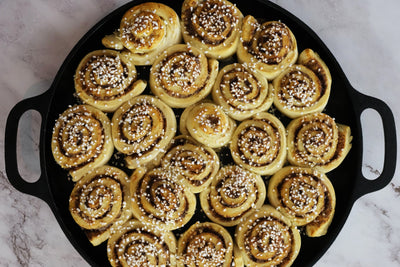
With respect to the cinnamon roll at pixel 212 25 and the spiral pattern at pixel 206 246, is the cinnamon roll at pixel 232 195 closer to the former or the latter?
the spiral pattern at pixel 206 246

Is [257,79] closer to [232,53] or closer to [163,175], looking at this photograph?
[232,53]

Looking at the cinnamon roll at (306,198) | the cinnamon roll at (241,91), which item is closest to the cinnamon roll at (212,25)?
the cinnamon roll at (241,91)

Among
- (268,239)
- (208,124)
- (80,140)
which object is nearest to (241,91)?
(208,124)

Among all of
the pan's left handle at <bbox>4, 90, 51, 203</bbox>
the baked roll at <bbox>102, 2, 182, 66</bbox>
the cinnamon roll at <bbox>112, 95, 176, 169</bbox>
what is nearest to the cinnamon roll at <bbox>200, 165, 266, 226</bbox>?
the cinnamon roll at <bbox>112, 95, 176, 169</bbox>

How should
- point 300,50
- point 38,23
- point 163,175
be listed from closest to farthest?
point 163,175, point 300,50, point 38,23

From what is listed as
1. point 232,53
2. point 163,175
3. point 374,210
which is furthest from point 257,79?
point 374,210

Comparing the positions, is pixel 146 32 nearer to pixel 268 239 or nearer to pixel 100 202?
pixel 100 202
